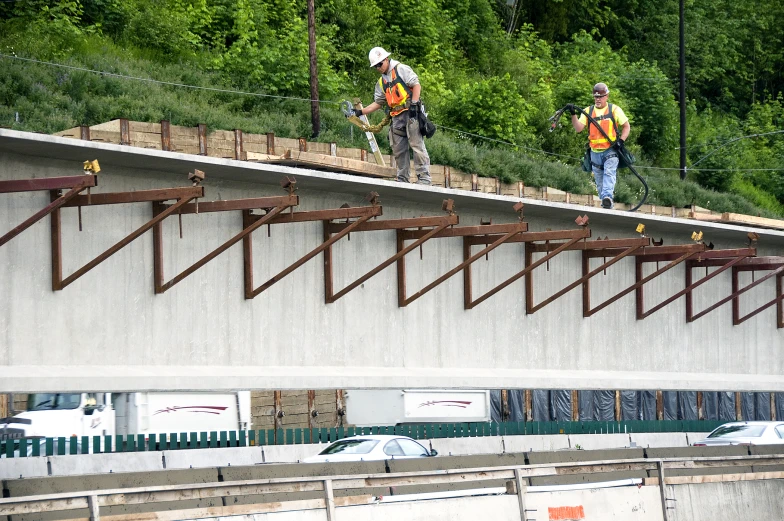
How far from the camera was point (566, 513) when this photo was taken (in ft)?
49.6

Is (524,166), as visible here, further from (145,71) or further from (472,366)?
(472,366)

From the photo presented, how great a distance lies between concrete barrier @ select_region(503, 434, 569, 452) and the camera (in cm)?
2508

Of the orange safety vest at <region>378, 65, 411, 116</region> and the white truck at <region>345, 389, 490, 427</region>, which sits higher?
the orange safety vest at <region>378, 65, 411, 116</region>

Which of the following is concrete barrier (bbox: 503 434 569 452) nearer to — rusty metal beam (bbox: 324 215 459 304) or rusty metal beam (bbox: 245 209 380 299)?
rusty metal beam (bbox: 324 215 459 304)

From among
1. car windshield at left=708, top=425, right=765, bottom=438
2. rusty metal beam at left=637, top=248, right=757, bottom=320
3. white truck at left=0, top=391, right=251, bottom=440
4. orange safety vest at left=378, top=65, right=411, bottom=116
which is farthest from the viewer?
car windshield at left=708, top=425, right=765, bottom=438

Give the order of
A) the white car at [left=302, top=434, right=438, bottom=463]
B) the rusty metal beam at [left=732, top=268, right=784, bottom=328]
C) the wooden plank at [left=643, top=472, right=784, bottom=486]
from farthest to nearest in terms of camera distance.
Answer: the rusty metal beam at [left=732, top=268, right=784, bottom=328] < the white car at [left=302, top=434, right=438, bottom=463] < the wooden plank at [left=643, top=472, right=784, bottom=486]

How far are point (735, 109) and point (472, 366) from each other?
51.8 metres

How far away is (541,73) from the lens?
54188mm

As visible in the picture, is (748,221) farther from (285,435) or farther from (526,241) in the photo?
(285,435)

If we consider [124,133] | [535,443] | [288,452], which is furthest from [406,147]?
[535,443]

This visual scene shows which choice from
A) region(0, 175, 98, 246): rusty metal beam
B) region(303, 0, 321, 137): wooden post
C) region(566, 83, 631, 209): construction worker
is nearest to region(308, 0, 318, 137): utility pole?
region(303, 0, 321, 137): wooden post

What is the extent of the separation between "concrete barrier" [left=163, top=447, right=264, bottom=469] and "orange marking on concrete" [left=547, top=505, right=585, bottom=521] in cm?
629

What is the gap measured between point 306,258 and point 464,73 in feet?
117

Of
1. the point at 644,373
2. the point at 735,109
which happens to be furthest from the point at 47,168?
the point at 735,109
